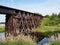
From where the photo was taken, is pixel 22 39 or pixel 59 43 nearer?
pixel 22 39

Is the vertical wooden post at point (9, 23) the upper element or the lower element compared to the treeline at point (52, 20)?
upper

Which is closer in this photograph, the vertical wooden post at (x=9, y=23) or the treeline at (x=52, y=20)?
the vertical wooden post at (x=9, y=23)

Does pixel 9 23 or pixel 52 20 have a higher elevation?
pixel 9 23

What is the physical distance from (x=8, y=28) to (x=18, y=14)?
126 inches

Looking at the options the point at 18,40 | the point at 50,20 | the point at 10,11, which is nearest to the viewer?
the point at 18,40

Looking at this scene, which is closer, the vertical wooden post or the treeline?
the vertical wooden post

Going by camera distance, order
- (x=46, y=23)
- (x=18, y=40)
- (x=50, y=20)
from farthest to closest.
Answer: (x=50, y=20)
(x=46, y=23)
(x=18, y=40)

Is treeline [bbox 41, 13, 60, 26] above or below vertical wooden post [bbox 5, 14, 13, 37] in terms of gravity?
below

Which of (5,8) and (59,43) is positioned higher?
(5,8)

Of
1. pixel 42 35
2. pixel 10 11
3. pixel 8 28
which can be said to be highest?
pixel 10 11

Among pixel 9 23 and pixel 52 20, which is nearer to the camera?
pixel 9 23

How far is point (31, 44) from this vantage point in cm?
1970

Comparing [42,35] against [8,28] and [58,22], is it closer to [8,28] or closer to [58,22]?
[8,28]

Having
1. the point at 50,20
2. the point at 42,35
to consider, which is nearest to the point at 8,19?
the point at 42,35
